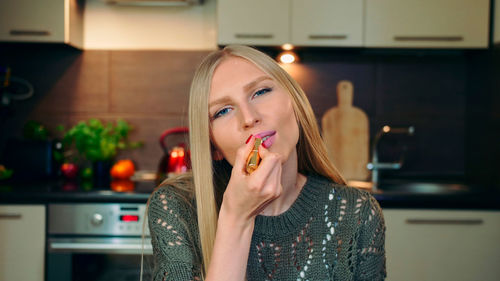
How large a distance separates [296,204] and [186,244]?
277 mm

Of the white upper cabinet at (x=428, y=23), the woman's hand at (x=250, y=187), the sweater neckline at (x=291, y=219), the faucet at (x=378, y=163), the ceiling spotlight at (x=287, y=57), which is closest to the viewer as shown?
the woman's hand at (x=250, y=187)

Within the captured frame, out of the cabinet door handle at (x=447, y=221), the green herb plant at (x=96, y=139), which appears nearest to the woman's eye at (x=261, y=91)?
the cabinet door handle at (x=447, y=221)

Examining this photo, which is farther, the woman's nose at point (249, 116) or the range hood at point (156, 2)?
the range hood at point (156, 2)

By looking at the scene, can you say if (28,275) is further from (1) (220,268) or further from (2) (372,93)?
(2) (372,93)

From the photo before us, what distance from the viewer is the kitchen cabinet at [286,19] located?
217cm

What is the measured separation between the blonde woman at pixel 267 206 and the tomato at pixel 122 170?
4.04 ft

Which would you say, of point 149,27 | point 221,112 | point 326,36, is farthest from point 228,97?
point 149,27

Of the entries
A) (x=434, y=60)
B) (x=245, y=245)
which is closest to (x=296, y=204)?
(x=245, y=245)

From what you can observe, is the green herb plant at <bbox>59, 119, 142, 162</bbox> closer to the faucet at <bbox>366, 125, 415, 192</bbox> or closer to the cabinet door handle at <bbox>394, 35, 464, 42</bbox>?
the faucet at <bbox>366, 125, 415, 192</bbox>

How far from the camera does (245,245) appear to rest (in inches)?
33.4

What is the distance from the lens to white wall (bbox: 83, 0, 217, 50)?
2471mm

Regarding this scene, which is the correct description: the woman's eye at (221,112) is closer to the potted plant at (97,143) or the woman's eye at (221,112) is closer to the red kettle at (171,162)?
the red kettle at (171,162)

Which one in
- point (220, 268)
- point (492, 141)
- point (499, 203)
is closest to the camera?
point (220, 268)

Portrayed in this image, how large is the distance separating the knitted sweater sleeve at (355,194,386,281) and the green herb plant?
153 centimetres
